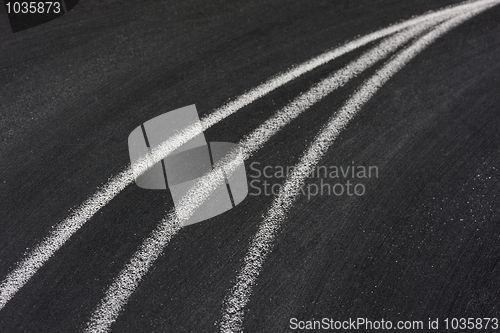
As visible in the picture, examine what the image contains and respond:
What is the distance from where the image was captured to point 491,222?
2805 mm

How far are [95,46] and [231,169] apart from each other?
1.53m

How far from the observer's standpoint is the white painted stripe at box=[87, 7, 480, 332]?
251 cm

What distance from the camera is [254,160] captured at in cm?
293

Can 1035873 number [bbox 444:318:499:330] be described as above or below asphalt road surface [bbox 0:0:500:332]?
below

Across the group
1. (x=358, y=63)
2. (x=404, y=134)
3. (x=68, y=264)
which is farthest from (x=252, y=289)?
(x=358, y=63)

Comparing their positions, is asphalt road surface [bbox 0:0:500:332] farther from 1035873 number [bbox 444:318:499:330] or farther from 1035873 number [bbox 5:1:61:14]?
1035873 number [bbox 5:1:61:14]

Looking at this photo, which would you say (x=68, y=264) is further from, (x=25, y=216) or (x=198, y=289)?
(x=198, y=289)

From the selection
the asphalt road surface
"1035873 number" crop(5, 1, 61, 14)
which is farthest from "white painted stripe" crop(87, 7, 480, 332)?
"1035873 number" crop(5, 1, 61, 14)

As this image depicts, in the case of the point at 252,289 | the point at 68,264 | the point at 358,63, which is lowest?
the point at 252,289

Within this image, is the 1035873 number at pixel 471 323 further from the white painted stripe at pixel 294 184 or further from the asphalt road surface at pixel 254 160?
the white painted stripe at pixel 294 184

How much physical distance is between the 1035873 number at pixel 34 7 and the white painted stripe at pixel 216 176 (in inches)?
77.8

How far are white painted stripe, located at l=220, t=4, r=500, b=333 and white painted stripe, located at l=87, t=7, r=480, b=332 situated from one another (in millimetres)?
126

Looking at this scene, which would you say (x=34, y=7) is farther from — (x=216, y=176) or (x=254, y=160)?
(x=254, y=160)

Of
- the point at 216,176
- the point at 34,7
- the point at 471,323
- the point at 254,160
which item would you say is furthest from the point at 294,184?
the point at 34,7
